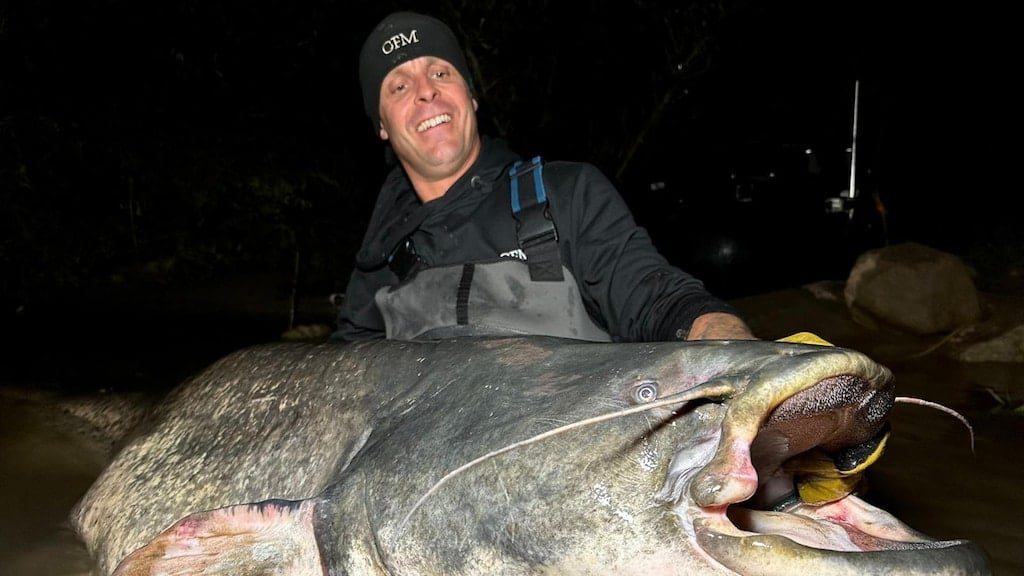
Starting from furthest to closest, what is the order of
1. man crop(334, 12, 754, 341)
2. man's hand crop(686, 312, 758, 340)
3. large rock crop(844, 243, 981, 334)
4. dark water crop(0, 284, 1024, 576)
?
large rock crop(844, 243, 981, 334), dark water crop(0, 284, 1024, 576), man crop(334, 12, 754, 341), man's hand crop(686, 312, 758, 340)

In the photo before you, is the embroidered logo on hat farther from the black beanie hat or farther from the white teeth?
the white teeth

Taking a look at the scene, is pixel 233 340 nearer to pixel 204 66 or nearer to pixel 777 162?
pixel 204 66

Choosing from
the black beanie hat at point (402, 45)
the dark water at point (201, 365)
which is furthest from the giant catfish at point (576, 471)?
the black beanie hat at point (402, 45)

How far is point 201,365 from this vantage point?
22.3ft

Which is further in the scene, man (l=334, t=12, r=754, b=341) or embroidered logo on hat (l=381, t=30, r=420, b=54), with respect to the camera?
embroidered logo on hat (l=381, t=30, r=420, b=54)

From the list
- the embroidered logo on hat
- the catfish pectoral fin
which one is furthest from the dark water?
the embroidered logo on hat

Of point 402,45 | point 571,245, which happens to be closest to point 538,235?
point 571,245

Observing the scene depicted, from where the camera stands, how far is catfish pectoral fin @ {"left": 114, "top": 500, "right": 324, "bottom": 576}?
2.06m

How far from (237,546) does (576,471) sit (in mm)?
Answer: 938

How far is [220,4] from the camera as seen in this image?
10.6 metres

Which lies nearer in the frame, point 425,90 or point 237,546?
point 237,546

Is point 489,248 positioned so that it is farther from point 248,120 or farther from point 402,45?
point 248,120

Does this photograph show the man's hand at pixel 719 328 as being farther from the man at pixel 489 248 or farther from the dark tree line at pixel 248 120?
the dark tree line at pixel 248 120

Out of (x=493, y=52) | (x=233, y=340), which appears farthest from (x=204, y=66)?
(x=233, y=340)
